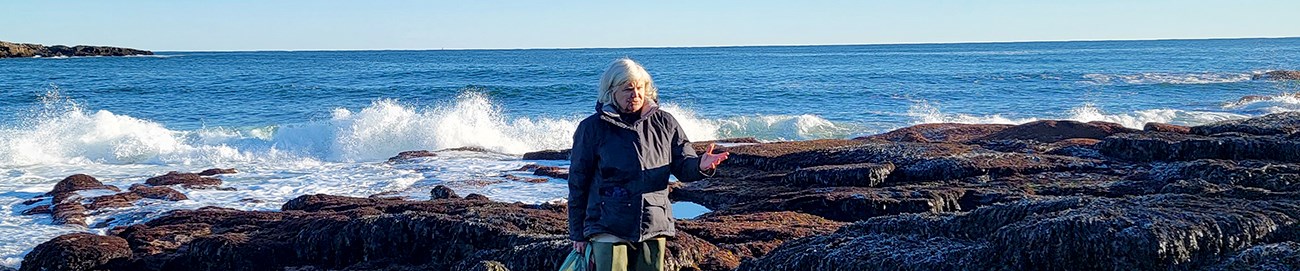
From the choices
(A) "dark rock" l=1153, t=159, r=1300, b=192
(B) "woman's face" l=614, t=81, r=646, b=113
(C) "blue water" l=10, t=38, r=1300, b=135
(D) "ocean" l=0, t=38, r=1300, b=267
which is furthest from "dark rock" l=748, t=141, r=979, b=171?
(C) "blue water" l=10, t=38, r=1300, b=135

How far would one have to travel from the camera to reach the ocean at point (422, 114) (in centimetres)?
1216

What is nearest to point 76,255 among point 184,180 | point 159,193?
point 159,193

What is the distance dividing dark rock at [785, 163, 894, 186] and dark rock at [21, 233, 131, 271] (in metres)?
4.98

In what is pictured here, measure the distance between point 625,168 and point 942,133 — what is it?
1204cm

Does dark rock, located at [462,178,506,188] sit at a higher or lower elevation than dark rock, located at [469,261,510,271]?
lower

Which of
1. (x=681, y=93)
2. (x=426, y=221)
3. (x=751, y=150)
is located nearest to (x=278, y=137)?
(x=751, y=150)

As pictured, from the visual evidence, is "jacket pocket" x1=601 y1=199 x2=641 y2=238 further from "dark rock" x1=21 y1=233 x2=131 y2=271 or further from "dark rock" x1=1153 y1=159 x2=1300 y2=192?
"dark rock" x1=21 y1=233 x2=131 y2=271

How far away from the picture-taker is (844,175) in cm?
801

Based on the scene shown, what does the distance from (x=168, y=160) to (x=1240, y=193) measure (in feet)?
51.0

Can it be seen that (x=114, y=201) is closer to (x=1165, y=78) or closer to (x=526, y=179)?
(x=526, y=179)

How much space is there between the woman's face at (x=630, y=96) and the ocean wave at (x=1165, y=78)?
3962cm

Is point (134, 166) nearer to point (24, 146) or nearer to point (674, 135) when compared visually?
point (24, 146)

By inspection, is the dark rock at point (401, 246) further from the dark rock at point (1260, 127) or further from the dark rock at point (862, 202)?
the dark rock at point (1260, 127)

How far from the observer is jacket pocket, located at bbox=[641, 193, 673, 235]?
12.4ft
